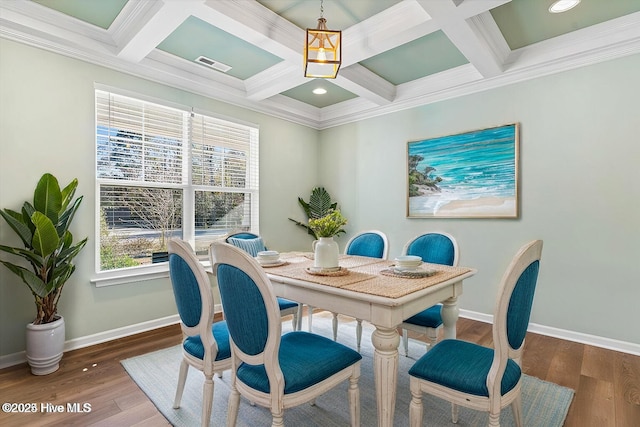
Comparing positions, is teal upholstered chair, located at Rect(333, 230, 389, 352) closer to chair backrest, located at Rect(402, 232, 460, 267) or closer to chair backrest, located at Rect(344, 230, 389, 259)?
chair backrest, located at Rect(344, 230, 389, 259)

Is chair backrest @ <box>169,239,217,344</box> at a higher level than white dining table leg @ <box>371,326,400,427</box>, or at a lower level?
higher

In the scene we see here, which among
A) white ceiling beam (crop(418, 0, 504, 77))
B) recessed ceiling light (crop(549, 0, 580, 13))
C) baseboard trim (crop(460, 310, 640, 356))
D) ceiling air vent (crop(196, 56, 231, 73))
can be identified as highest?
recessed ceiling light (crop(549, 0, 580, 13))

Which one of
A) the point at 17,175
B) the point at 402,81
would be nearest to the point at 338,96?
the point at 402,81

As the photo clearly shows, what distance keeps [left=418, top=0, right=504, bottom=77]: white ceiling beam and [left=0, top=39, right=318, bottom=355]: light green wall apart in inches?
103

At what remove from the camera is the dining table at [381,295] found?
1486 mm

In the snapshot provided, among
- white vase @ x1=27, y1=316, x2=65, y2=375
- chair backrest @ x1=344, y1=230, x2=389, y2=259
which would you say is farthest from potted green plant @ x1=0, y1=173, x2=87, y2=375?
chair backrest @ x1=344, y1=230, x2=389, y2=259

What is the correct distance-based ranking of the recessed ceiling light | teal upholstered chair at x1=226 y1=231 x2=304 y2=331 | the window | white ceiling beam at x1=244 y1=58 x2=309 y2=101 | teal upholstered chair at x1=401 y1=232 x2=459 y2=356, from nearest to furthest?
teal upholstered chair at x1=401 y1=232 x2=459 y2=356 < the recessed ceiling light < teal upholstered chair at x1=226 y1=231 x2=304 y2=331 < the window < white ceiling beam at x1=244 y1=58 x2=309 y2=101

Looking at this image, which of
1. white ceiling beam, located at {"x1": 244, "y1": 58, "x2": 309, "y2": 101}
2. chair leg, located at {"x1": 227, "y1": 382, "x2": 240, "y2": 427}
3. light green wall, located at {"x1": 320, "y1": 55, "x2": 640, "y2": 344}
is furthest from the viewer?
white ceiling beam, located at {"x1": 244, "y1": 58, "x2": 309, "y2": 101}

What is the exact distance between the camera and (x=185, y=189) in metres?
3.56

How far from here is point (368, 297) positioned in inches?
58.2

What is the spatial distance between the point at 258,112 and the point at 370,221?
2.10 metres

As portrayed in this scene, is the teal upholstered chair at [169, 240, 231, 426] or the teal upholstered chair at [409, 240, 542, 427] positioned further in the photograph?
the teal upholstered chair at [169, 240, 231, 426]

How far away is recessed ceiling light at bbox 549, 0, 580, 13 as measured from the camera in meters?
2.38

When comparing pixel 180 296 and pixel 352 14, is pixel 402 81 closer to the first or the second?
pixel 352 14
